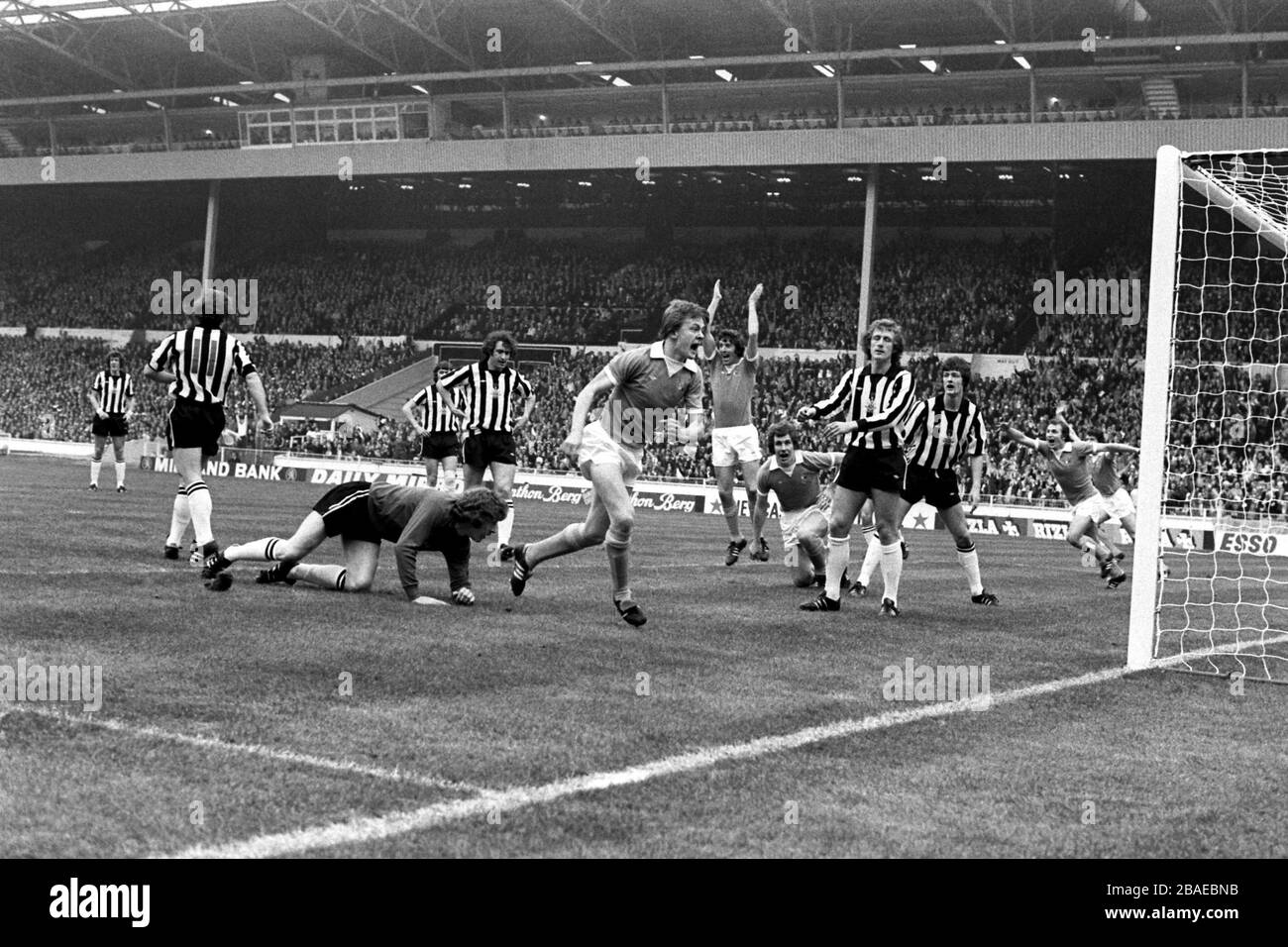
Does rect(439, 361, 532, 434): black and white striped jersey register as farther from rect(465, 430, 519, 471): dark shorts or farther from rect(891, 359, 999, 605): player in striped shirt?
rect(891, 359, 999, 605): player in striped shirt

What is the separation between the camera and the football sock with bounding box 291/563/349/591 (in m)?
10.8

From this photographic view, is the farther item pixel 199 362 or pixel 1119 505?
pixel 1119 505

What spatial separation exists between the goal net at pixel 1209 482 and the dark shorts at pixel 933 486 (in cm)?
182

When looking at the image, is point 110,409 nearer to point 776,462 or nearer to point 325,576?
point 776,462

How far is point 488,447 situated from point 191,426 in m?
3.74

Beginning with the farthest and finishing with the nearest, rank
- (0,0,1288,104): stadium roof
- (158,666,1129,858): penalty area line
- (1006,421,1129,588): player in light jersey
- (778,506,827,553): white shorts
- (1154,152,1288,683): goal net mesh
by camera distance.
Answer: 1. (0,0,1288,104): stadium roof
2. (1006,421,1129,588): player in light jersey
3. (778,506,827,553): white shorts
4. (1154,152,1288,683): goal net mesh
5. (158,666,1129,858): penalty area line

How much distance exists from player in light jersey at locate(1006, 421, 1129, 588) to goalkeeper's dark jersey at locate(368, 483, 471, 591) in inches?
341

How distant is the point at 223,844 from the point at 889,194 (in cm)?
4587

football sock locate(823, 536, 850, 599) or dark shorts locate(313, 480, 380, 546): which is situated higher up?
dark shorts locate(313, 480, 380, 546)

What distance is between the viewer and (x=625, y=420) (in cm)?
1052

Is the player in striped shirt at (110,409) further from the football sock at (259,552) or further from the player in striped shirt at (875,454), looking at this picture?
the player in striped shirt at (875,454)

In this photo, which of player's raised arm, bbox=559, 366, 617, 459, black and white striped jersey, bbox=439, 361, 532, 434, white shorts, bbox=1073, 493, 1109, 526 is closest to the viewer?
player's raised arm, bbox=559, 366, 617, 459

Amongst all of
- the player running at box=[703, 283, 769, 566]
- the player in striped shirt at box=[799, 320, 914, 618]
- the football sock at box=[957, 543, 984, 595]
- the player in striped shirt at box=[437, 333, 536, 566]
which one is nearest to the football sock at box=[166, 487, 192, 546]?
the player in striped shirt at box=[437, 333, 536, 566]

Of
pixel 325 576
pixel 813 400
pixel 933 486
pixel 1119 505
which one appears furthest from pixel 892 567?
pixel 813 400
